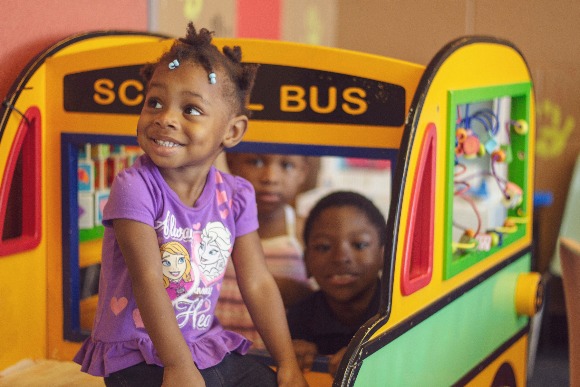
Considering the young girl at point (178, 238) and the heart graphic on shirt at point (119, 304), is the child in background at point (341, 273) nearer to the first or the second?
the young girl at point (178, 238)

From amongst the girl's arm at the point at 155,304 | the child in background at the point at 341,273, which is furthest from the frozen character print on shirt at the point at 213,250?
the child in background at the point at 341,273

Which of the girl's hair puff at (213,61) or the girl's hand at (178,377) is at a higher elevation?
the girl's hair puff at (213,61)

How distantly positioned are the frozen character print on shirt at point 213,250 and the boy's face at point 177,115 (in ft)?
0.42

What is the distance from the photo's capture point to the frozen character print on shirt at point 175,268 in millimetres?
1327

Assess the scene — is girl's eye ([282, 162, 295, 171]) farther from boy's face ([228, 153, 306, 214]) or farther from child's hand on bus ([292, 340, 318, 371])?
child's hand on bus ([292, 340, 318, 371])

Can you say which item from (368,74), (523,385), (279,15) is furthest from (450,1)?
(368,74)

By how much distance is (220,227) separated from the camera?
55.1 inches

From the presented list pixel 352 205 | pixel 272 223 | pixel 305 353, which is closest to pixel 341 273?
pixel 352 205

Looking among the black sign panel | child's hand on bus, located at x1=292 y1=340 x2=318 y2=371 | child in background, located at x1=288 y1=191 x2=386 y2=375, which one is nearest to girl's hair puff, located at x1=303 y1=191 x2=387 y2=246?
child in background, located at x1=288 y1=191 x2=386 y2=375

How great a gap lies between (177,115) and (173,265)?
234 mm

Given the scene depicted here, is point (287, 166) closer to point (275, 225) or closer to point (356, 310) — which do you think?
point (275, 225)

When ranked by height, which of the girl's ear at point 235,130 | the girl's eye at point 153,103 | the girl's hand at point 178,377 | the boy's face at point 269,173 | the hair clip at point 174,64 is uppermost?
the hair clip at point 174,64

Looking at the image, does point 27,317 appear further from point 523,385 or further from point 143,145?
point 523,385

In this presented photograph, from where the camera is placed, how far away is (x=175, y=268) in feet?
4.39
